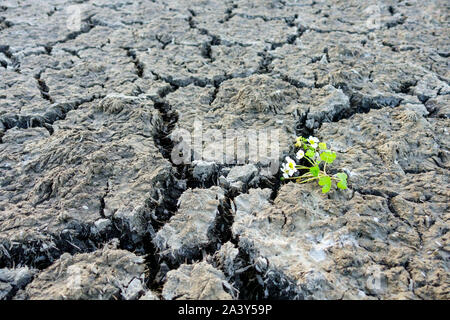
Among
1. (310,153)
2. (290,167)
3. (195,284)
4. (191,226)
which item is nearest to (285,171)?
(290,167)

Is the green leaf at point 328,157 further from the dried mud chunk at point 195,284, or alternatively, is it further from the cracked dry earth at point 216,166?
the dried mud chunk at point 195,284

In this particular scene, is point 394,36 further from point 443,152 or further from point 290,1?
point 443,152

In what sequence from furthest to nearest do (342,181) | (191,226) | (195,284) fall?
(342,181) < (191,226) < (195,284)

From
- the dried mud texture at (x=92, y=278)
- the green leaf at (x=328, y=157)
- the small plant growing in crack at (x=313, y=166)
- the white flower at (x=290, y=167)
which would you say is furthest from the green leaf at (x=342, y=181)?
the dried mud texture at (x=92, y=278)

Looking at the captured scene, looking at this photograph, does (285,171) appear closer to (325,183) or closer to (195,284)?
(325,183)

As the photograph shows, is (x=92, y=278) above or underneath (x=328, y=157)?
underneath

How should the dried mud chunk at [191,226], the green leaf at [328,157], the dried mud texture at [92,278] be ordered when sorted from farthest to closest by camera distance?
the green leaf at [328,157] → the dried mud chunk at [191,226] → the dried mud texture at [92,278]

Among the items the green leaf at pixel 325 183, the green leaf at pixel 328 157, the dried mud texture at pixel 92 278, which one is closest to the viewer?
the dried mud texture at pixel 92 278
